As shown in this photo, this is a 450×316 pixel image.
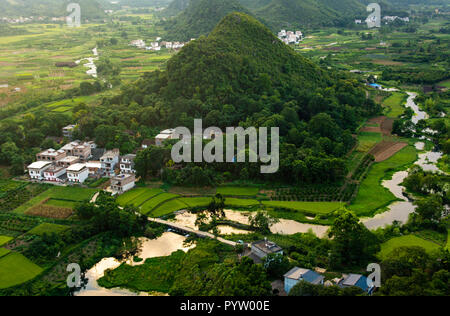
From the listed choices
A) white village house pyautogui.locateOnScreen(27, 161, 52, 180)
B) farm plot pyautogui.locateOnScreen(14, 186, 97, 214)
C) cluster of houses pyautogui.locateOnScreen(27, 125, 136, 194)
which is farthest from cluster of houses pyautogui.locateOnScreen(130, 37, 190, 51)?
farm plot pyautogui.locateOnScreen(14, 186, 97, 214)

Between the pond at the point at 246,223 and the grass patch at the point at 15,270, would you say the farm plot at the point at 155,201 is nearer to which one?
the pond at the point at 246,223

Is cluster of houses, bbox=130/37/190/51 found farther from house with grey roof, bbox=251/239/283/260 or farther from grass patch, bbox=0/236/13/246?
house with grey roof, bbox=251/239/283/260

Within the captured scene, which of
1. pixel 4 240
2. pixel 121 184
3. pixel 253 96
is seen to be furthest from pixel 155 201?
pixel 253 96

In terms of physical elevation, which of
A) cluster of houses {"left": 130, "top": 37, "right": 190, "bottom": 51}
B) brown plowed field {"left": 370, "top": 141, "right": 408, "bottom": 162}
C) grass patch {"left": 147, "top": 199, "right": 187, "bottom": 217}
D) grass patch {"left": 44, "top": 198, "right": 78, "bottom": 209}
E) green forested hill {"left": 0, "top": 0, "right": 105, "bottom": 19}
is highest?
green forested hill {"left": 0, "top": 0, "right": 105, "bottom": 19}

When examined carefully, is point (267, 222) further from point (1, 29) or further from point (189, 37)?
point (1, 29)

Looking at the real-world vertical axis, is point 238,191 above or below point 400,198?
above

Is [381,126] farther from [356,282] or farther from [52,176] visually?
[52,176]
